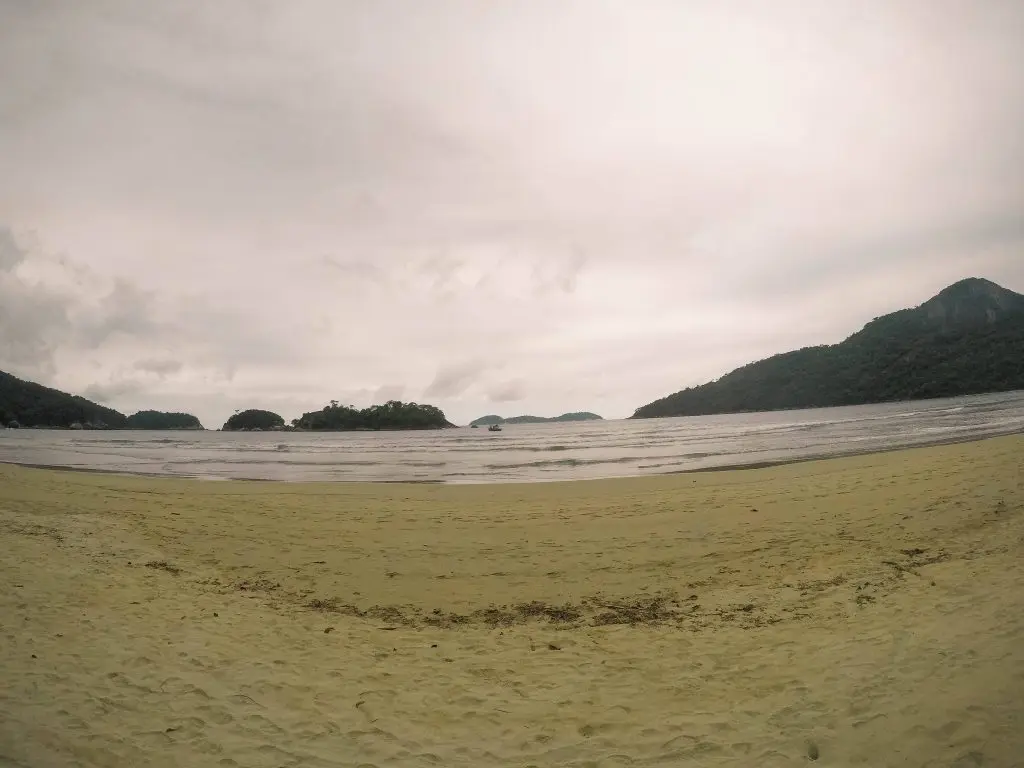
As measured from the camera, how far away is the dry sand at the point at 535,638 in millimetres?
5820

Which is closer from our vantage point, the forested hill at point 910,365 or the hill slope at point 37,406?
the forested hill at point 910,365

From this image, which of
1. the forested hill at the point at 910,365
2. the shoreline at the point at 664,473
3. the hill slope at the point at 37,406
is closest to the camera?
the shoreline at the point at 664,473

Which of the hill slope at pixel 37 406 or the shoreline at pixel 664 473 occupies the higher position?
the hill slope at pixel 37 406

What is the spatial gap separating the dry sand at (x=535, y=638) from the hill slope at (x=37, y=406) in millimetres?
208094

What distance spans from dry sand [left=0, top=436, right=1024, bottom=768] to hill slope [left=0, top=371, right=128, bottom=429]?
208m

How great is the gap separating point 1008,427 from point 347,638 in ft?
164

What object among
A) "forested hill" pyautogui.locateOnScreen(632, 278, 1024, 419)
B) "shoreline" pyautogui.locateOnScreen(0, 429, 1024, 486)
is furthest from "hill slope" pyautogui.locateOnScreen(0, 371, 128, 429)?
"forested hill" pyautogui.locateOnScreen(632, 278, 1024, 419)

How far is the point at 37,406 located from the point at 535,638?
235 meters

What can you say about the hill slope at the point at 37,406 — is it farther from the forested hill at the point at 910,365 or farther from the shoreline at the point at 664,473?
the forested hill at the point at 910,365

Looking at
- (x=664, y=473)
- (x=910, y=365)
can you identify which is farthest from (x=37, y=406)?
(x=910, y=365)

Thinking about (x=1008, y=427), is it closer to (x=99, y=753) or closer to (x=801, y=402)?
(x=99, y=753)

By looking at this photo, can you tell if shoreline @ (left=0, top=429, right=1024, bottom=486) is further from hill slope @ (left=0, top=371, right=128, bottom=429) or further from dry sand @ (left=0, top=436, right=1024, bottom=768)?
hill slope @ (left=0, top=371, right=128, bottom=429)

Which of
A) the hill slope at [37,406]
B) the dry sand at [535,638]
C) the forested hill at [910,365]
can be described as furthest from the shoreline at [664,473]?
the hill slope at [37,406]

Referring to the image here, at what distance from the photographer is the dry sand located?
5.82 meters
